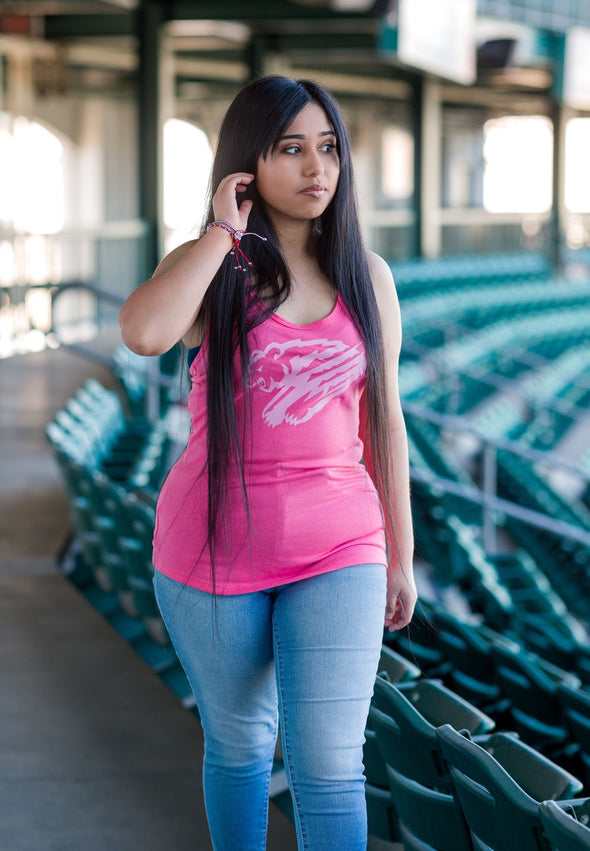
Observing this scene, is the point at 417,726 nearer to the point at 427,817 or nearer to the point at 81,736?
the point at 427,817

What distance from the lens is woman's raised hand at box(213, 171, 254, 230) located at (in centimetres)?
147

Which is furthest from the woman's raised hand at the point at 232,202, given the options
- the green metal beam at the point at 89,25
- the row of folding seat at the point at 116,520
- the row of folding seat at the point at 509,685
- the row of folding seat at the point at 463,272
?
the green metal beam at the point at 89,25

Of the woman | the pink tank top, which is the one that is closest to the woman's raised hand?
the woman

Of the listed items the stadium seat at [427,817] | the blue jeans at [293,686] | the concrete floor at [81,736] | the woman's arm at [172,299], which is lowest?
the concrete floor at [81,736]

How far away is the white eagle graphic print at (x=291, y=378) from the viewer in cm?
144

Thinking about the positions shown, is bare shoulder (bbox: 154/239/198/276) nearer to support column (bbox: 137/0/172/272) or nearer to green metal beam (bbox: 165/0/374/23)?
support column (bbox: 137/0/172/272)

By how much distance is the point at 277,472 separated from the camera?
1438 mm

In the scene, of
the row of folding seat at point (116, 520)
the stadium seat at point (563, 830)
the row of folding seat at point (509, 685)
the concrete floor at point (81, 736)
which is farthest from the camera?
the row of folding seat at point (116, 520)

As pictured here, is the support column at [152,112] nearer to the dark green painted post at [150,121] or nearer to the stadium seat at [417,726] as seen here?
the dark green painted post at [150,121]

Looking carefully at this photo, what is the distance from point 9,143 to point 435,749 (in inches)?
522

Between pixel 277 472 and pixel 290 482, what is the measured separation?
21 mm

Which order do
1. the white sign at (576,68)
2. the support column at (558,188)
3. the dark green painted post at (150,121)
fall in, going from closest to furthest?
1. the dark green painted post at (150,121)
2. the white sign at (576,68)
3. the support column at (558,188)

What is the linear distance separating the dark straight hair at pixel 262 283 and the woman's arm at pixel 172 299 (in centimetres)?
5

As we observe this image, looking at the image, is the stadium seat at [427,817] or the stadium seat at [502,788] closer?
the stadium seat at [502,788]
